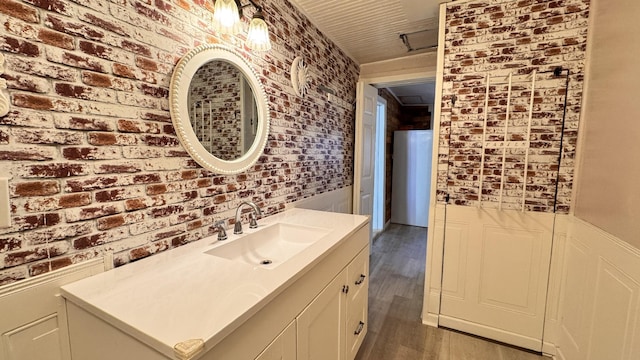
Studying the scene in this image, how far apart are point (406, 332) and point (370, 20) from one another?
8.56 feet

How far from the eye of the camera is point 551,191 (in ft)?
5.90

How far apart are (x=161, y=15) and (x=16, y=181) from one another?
83 centimetres

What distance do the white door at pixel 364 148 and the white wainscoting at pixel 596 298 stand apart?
1.92 metres

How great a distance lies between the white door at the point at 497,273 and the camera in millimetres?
1881

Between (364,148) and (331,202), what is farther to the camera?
(364,148)

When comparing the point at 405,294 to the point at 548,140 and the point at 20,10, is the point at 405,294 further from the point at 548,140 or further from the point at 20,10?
the point at 20,10

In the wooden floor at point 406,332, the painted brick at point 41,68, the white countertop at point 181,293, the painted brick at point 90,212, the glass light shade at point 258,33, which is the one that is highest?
the glass light shade at point 258,33

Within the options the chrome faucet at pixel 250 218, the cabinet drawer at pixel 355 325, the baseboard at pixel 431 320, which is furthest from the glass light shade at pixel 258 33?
the baseboard at pixel 431 320

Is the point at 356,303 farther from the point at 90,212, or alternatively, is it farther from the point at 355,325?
the point at 90,212

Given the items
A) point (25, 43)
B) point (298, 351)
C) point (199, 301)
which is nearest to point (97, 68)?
point (25, 43)

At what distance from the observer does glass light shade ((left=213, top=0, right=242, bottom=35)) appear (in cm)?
125

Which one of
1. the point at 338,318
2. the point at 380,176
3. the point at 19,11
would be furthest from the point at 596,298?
the point at 380,176

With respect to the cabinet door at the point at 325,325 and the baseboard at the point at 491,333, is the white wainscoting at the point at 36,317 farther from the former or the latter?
the baseboard at the point at 491,333

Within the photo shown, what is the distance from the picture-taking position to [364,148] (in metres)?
3.29
